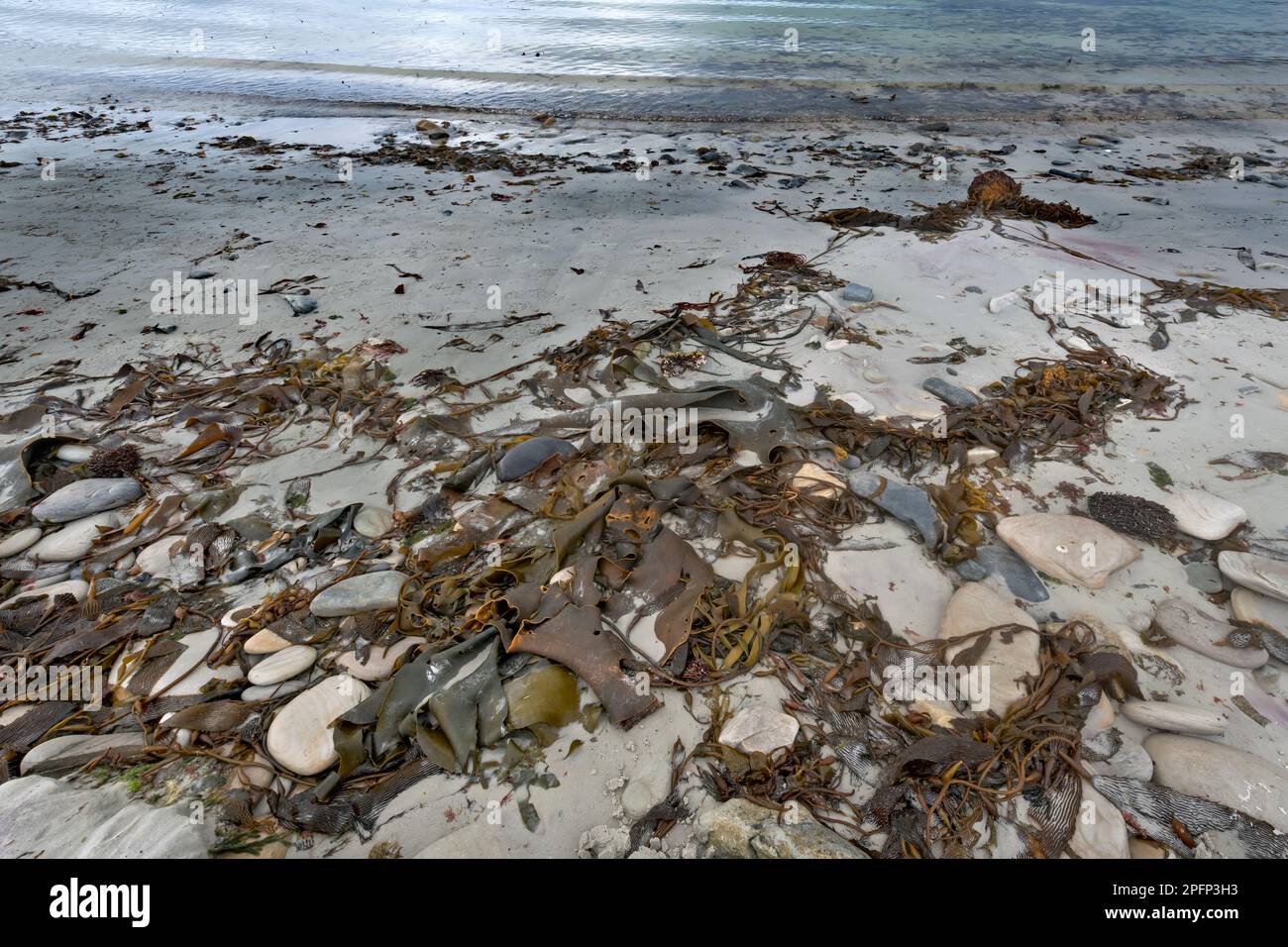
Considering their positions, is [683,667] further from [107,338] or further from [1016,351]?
[107,338]

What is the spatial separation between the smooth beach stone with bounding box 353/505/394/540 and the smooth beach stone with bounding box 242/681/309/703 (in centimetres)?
80

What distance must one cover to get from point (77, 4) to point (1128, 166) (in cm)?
2997

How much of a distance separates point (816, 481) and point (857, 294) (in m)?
2.36

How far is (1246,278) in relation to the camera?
4.95 meters

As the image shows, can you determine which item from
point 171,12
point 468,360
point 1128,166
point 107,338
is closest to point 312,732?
point 468,360

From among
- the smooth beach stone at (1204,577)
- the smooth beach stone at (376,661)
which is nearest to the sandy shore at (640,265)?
the smooth beach stone at (1204,577)

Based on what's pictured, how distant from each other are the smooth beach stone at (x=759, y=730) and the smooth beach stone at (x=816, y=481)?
1.25 m

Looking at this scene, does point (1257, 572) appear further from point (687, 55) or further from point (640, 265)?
point (687, 55)

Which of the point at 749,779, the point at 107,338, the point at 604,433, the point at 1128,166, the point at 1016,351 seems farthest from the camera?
the point at 1128,166

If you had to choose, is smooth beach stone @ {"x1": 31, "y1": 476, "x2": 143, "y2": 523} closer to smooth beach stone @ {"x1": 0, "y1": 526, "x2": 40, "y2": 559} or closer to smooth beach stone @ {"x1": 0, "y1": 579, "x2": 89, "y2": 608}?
smooth beach stone @ {"x1": 0, "y1": 526, "x2": 40, "y2": 559}

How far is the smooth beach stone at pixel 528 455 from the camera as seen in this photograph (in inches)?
128

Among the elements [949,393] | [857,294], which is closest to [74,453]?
[949,393]

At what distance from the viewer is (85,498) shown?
123 inches

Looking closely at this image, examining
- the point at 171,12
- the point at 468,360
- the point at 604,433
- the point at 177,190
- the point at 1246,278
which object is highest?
the point at 171,12
